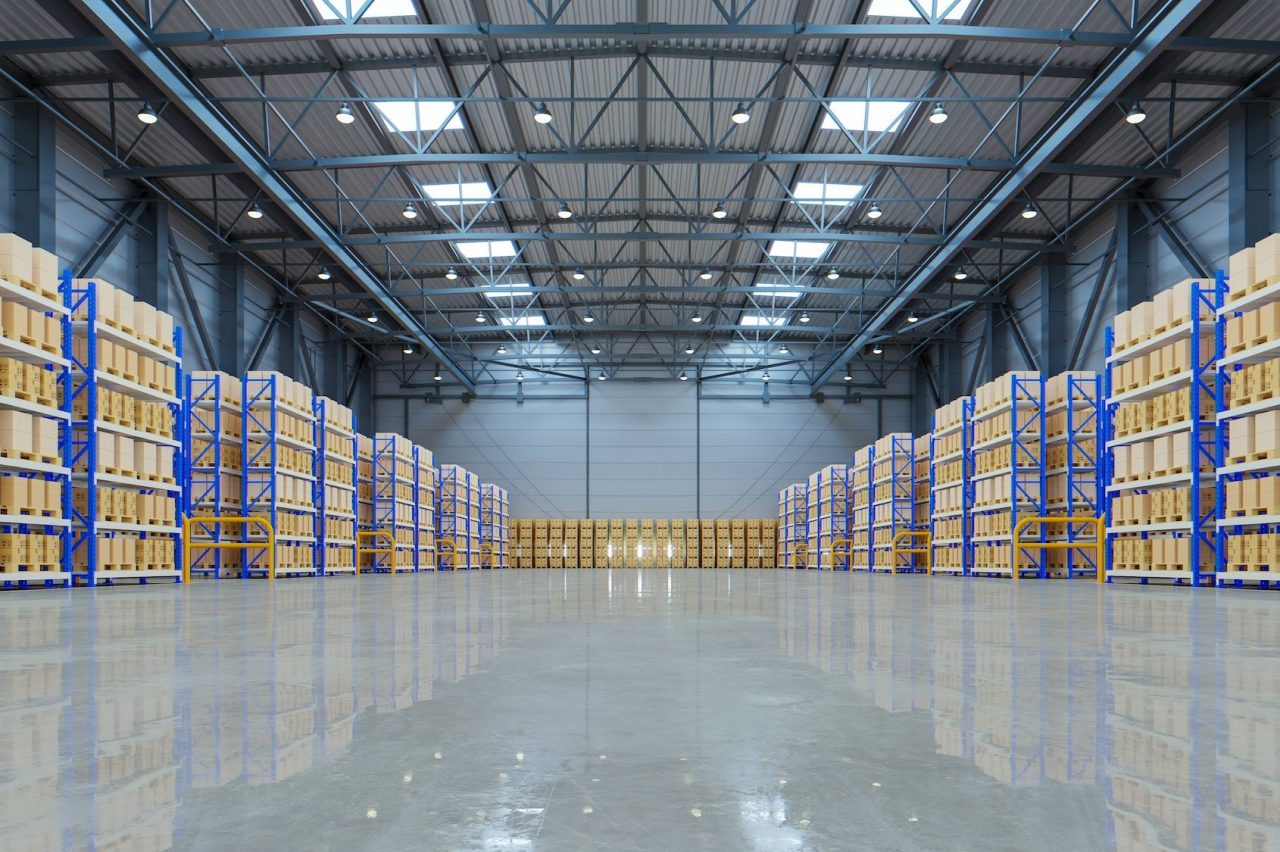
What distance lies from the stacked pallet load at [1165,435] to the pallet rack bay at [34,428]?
13455 millimetres

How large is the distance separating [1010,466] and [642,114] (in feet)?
30.8

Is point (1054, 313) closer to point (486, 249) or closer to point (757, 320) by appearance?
point (757, 320)

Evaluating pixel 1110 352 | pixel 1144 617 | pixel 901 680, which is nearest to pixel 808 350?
pixel 1110 352

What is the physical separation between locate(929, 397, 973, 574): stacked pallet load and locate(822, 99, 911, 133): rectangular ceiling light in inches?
224

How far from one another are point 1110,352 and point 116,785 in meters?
14.8

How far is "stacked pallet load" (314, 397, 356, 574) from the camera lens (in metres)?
18.0

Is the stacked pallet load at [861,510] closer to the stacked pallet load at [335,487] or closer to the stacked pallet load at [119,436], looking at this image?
the stacked pallet load at [335,487]

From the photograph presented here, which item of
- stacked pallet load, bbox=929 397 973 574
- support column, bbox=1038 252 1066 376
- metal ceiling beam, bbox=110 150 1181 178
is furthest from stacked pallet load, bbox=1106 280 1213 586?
support column, bbox=1038 252 1066 376

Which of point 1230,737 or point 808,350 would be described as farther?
point 808,350

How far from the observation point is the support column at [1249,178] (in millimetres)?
15695

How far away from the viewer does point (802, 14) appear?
1326 centimetres

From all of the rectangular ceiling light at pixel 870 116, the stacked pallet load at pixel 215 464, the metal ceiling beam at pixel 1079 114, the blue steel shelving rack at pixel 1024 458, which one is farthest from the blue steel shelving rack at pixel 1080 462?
the stacked pallet load at pixel 215 464

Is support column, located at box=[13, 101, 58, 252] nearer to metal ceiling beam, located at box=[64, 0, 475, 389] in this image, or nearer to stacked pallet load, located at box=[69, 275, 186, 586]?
metal ceiling beam, located at box=[64, 0, 475, 389]

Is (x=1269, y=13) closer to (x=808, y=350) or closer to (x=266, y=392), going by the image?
(x=266, y=392)
